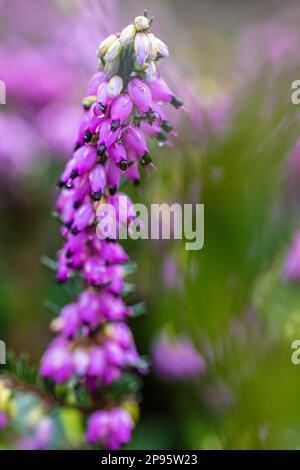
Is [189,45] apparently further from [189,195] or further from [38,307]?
[189,195]

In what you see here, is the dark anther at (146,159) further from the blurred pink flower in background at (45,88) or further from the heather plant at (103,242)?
the blurred pink flower in background at (45,88)

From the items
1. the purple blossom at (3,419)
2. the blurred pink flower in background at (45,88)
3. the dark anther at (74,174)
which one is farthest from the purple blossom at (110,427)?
the blurred pink flower in background at (45,88)

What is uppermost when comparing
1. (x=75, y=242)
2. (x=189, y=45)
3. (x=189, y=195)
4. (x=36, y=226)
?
(x=189, y=45)

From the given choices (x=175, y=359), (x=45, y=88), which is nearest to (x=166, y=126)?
(x=175, y=359)

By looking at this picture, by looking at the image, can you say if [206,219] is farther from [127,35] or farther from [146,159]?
[127,35]

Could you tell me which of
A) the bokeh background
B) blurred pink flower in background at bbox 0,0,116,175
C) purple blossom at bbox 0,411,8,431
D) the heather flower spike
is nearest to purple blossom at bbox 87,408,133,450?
the heather flower spike

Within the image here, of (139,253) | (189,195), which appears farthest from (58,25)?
(189,195)
